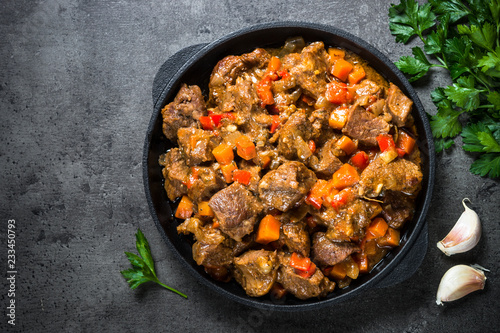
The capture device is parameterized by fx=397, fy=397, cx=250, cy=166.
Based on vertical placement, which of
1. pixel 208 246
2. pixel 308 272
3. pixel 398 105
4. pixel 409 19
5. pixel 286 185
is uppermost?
pixel 409 19

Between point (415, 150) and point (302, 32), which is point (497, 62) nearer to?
point (415, 150)

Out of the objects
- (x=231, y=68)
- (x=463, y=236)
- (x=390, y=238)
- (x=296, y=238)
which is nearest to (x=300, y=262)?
(x=296, y=238)

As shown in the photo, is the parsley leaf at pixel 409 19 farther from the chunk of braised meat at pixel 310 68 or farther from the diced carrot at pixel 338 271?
the diced carrot at pixel 338 271

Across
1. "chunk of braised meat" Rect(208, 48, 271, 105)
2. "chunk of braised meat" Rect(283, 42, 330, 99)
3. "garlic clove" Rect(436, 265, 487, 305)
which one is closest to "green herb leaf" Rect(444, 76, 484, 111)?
"chunk of braised meat" Rect(283, 42, 330, 99)

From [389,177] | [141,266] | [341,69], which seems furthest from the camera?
[141,266]

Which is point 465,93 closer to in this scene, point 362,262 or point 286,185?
point 362,262

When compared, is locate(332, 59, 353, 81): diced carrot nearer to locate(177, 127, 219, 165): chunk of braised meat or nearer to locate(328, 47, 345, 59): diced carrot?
locate(328, 47, 345, 59): diced carrot

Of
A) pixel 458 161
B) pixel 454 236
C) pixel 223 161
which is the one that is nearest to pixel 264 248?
pixel 223 161
